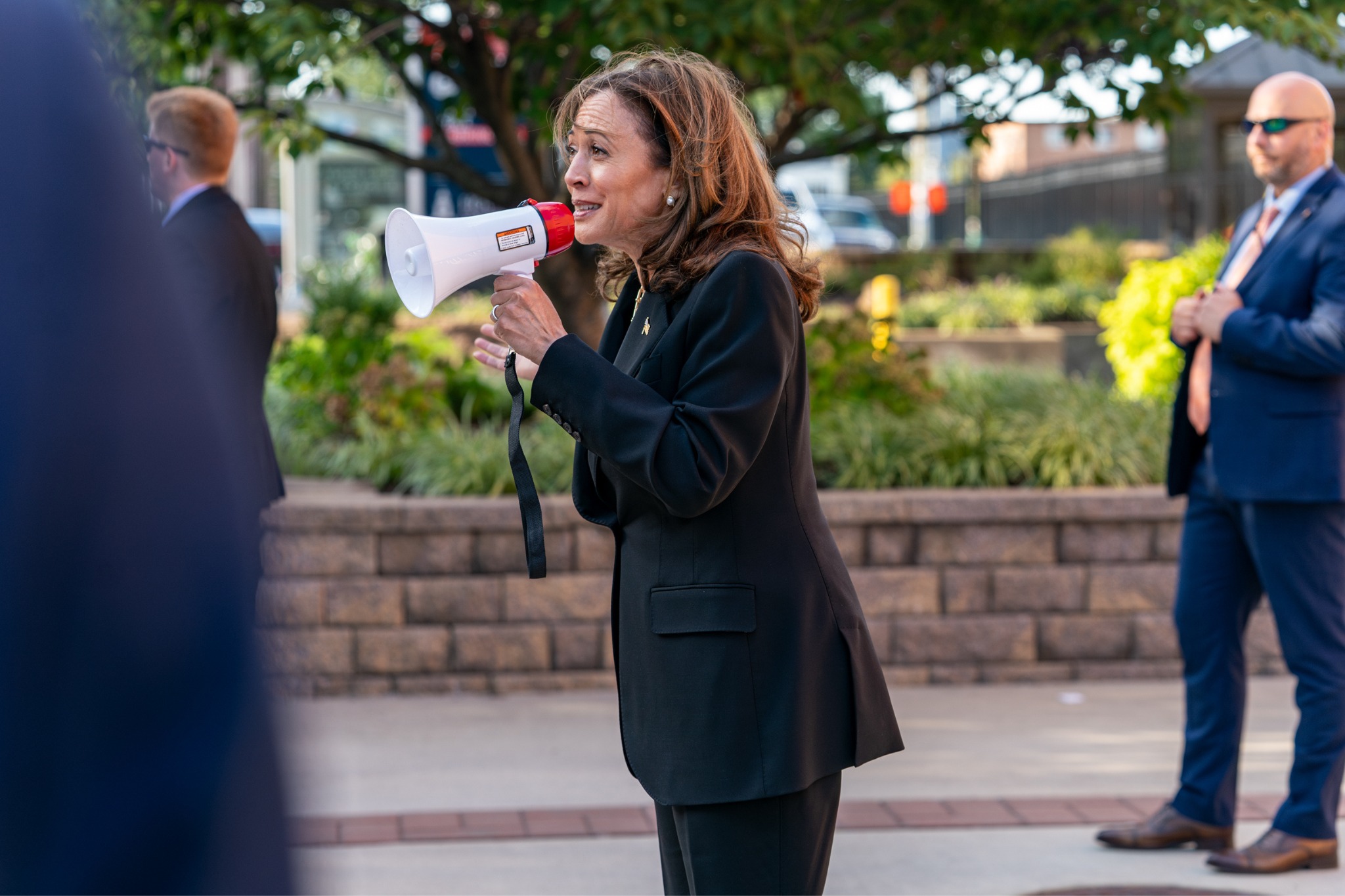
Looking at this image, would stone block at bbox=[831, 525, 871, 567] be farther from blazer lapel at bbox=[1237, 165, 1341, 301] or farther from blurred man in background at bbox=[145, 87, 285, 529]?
blurred man in background at bbox=[145, 87, 285, 529]

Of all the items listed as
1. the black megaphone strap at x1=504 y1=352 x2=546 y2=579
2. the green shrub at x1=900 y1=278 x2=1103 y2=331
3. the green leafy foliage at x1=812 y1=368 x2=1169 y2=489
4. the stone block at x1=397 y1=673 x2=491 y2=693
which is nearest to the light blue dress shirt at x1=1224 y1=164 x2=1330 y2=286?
the green leafy foliage at x1=812 y1=368 x2=1169 y2=489

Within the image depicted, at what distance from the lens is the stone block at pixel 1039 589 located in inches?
263

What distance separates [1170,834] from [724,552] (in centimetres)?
A: 266

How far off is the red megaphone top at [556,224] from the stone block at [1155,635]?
4.81 m

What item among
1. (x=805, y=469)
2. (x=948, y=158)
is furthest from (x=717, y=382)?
(x=948, y=158)

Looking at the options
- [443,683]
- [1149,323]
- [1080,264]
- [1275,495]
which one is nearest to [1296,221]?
[1275,495]

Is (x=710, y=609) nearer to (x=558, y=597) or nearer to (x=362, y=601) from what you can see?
(x=558, y=597)

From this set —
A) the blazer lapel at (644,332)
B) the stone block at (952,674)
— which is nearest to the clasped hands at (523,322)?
the blazer lapel at (644,332)

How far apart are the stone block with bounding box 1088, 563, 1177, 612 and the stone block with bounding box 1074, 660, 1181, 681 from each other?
0.80 ft

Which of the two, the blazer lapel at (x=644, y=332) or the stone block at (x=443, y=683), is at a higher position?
the blazer lapel at (x=644, y=332)

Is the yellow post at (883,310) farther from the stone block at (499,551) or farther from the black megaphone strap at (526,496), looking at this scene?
the black megaphone strap at (526,496)

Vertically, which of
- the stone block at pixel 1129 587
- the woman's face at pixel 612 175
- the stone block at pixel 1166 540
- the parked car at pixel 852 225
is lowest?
the stone block at pixel 1129 587

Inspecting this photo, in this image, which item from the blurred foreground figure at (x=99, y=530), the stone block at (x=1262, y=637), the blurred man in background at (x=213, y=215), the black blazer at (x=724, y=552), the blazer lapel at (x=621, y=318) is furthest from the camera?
the stone block at (x=1262, y=637)

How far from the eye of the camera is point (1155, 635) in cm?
675
